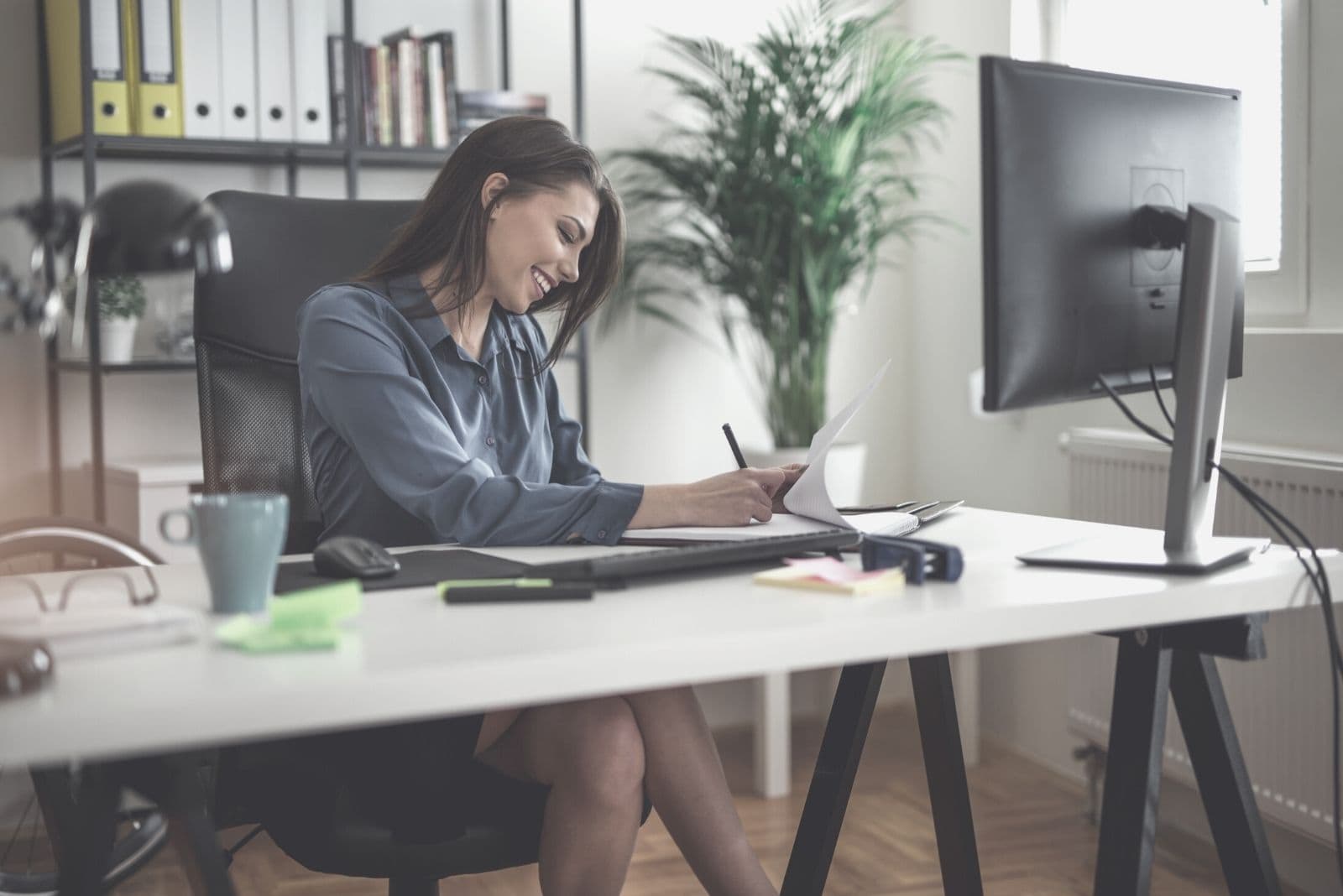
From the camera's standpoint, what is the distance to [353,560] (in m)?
1.23

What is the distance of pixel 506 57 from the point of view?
3096 mm

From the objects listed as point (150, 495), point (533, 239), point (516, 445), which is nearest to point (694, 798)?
point (516, 445)

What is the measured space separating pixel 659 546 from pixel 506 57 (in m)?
1.99

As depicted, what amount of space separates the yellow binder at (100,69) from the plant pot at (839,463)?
4.90 ft

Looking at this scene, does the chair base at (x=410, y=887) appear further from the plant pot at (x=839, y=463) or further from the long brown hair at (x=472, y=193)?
the plant pot at (x=839, y=463)

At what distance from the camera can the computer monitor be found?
1.25 meters

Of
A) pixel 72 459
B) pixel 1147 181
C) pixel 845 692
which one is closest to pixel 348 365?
pixel 845 692

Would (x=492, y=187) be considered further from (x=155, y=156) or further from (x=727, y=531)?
(x=155, y=156)

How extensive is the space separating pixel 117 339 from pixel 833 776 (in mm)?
1790

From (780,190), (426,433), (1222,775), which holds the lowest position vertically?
(1222,775)

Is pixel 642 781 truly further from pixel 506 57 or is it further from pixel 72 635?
pixel 506 57

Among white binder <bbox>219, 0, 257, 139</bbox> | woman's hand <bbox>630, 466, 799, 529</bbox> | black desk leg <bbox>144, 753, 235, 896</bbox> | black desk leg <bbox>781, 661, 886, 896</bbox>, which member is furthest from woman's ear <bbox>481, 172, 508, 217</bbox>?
white binder <bbox>219, 0, 257, 139</bbox>

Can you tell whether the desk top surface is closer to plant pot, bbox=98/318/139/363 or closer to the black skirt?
the black skirt

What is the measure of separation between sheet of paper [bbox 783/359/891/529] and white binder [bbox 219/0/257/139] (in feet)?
5.47
